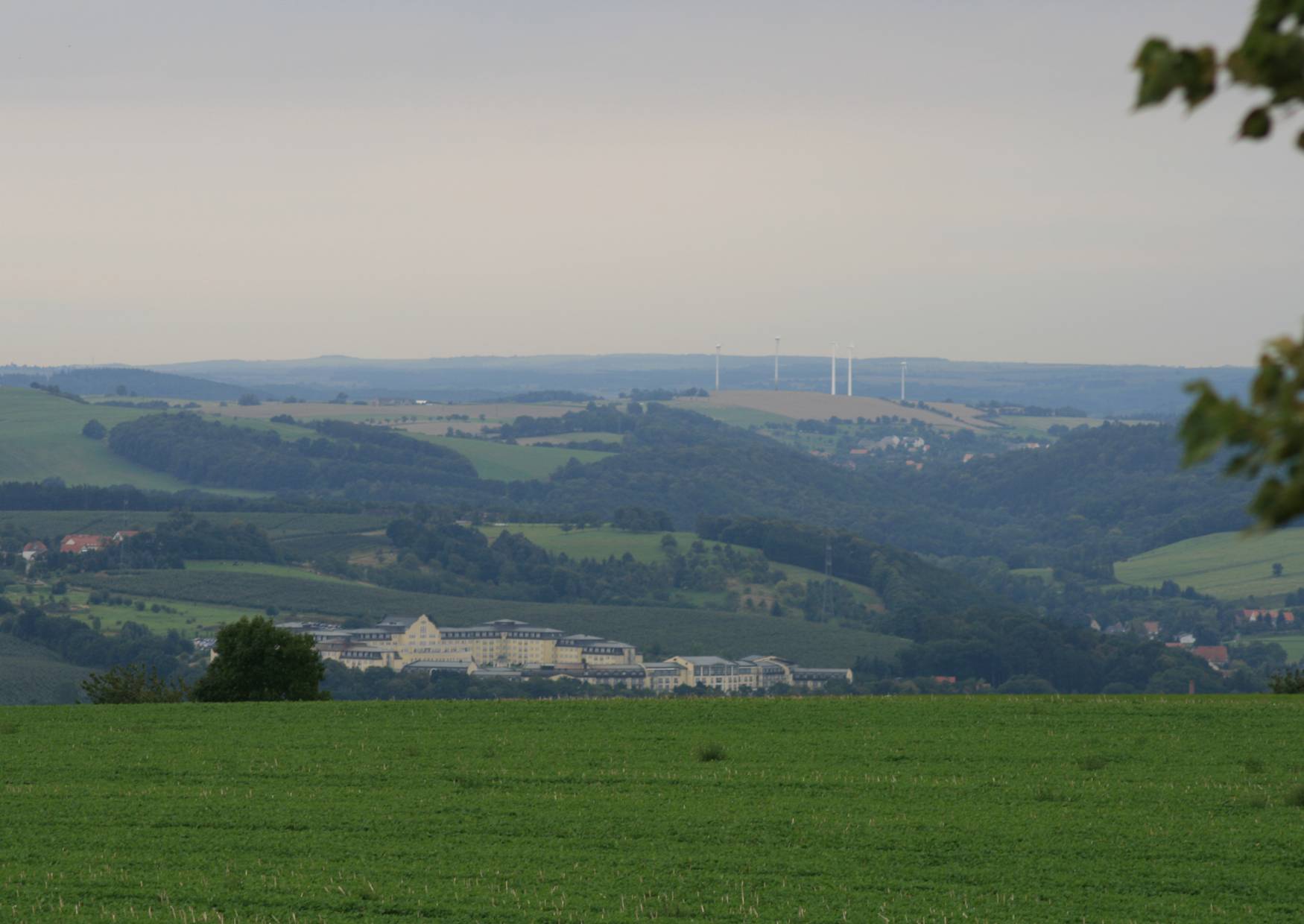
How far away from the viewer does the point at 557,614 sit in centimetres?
18500

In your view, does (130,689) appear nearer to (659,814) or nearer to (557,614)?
(659,814)

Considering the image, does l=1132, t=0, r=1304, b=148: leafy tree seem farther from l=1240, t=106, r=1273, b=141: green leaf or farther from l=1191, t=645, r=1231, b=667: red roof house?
l=1191, t=645, r=1231, b=667: red roof house

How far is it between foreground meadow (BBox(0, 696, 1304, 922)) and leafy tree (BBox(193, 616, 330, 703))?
591cm

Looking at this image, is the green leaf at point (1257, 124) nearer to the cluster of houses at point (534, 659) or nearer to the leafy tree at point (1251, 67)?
the leafy tree at point (1251, 67)

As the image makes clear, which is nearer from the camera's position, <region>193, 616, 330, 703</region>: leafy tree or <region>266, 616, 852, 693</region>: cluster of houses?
<region>193, 616, 330, 703</region>: leafy tree

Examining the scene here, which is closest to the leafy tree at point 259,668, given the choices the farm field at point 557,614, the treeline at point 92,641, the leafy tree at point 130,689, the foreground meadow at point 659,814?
the leafy tree at point 130,689

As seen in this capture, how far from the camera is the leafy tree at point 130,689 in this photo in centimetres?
4181

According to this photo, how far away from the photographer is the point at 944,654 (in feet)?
501

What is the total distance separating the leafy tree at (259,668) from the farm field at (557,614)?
116m

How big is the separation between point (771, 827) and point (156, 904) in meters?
8.14

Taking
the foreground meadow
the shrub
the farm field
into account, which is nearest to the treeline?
the farm field

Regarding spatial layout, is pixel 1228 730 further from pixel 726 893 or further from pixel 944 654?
pixel 944 654

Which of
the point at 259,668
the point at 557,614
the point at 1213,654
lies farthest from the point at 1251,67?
the point at 557,614

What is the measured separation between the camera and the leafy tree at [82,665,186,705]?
137 feet
